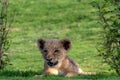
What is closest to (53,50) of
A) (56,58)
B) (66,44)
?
(56,58)

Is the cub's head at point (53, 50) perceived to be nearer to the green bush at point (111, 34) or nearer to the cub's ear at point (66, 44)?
the cub's ear at point (66, 44)

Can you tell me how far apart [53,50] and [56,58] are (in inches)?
6.7

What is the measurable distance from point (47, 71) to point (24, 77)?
0.48 metres

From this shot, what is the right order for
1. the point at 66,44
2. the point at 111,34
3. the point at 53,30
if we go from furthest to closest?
the point at 53,30 → the point at 111,34 → the point at 66,44

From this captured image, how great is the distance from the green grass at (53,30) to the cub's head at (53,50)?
4692mm

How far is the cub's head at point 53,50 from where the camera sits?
12.1 metres

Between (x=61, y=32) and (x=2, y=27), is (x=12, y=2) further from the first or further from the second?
(x=2, y=27)

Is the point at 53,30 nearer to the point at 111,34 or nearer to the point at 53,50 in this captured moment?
the point at 111,34

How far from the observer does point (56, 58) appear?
1219cm

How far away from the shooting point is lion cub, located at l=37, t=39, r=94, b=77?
12156mm

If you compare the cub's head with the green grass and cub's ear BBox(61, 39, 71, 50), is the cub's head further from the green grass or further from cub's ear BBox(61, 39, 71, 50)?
the green grass

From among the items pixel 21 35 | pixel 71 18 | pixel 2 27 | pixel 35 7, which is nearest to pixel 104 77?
pixel 2 27

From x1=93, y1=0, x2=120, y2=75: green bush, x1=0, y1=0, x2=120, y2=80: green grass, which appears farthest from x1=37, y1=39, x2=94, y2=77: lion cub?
x1=0, y1=0, x2=120, y2=80: green grass

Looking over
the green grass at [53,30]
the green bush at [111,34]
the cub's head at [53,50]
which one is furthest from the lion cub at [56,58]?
the green grass at [53,30]
